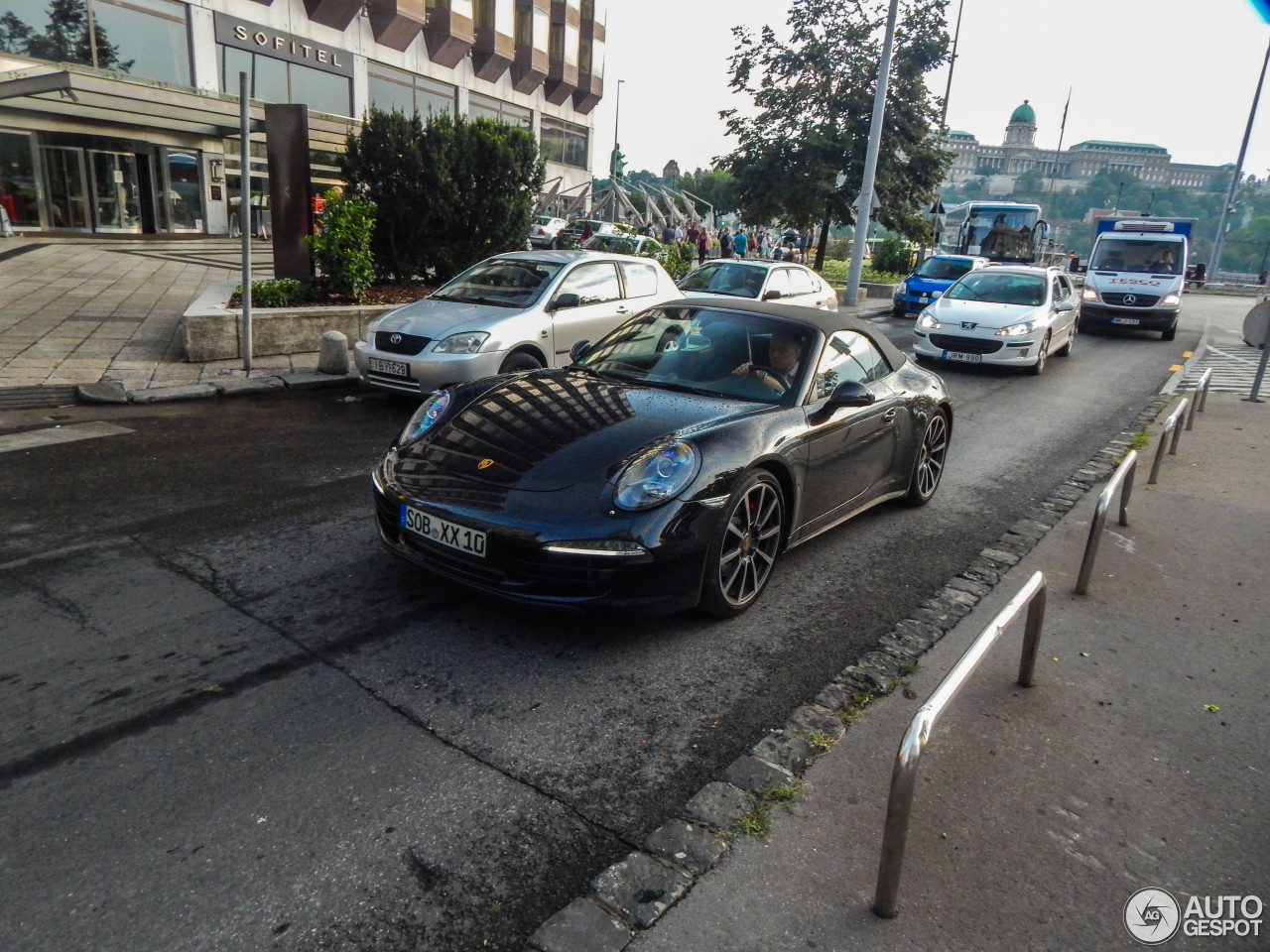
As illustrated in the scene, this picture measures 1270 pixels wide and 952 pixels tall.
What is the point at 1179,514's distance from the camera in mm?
6578

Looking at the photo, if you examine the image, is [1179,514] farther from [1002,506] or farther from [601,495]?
[601,495]

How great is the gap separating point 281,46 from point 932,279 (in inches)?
923

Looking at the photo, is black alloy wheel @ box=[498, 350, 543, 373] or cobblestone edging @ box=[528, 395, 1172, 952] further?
black alloy wheel @ box=[498, 350, 543, 373]

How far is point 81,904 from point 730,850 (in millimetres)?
1837

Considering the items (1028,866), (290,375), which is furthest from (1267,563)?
(290,375)

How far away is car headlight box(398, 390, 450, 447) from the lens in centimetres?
468

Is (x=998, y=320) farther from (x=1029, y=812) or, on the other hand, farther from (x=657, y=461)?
(x=1029, y=812)

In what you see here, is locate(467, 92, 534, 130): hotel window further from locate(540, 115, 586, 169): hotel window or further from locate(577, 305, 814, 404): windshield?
locate(577, 305, 814, 404): windshield

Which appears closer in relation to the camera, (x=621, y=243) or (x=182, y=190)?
(x=621, y=243)

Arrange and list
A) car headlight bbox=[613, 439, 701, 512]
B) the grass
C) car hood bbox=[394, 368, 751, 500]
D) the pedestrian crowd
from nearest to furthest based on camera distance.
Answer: the grass → car headlight bbox=[613, 439, 701, 512] → car hood bbox=[394, 368, 751, 500] → the pedestrian crowd

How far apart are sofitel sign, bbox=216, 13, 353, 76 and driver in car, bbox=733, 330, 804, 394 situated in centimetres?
2954

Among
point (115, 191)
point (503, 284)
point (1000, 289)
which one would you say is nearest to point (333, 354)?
point (503, 284)

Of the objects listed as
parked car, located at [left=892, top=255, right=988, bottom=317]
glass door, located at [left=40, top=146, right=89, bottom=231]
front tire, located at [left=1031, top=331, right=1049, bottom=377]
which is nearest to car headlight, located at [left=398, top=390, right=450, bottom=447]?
front tire, located at [left=1031, top=331, right=1049, bottom=377]

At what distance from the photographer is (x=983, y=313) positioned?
13562mm
